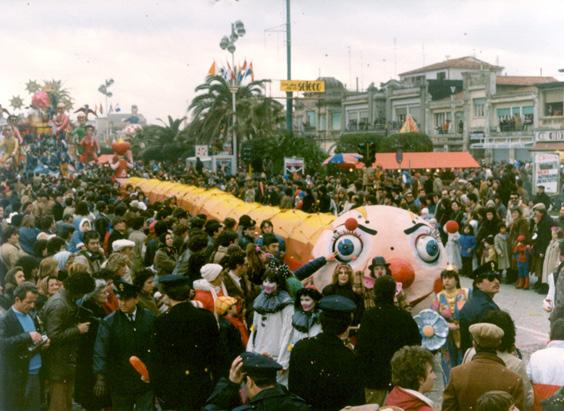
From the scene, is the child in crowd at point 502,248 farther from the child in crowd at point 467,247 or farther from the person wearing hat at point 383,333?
the person wearing hat at point 383,333

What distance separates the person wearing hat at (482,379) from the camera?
4973 mm

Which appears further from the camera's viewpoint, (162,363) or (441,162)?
(441,162)

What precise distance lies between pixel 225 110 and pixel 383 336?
126ft

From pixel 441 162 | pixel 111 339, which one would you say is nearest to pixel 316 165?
pixel 441 162

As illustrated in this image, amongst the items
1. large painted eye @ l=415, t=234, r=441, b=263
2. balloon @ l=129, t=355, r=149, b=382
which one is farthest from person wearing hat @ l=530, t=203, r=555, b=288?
balloon @ l=129, t=355, r=149, b=382

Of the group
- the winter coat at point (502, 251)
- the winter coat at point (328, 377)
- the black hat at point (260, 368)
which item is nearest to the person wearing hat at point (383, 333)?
the winter coat at point (328, 377)

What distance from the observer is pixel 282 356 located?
6844mm

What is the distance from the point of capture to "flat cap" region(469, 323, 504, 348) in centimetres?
514

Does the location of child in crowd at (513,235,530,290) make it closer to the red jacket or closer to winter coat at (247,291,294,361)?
winter coat at (247,291,294,361)

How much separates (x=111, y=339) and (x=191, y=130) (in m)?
39.7

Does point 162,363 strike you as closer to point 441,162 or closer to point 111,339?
point 111,339

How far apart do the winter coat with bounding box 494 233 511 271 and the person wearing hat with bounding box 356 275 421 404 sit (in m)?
9.83

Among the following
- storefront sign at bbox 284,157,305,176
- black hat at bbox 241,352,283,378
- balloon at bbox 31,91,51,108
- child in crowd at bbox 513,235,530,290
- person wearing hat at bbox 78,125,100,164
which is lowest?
child in crowd at bbox 513,235,530,290

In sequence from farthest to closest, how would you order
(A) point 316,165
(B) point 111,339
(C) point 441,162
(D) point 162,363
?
(C) point 441,162 → (A) point 316,165 → (B) point 111,339 → (D) point 162,363
